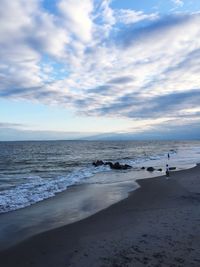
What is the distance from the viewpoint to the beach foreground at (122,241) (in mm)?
8070

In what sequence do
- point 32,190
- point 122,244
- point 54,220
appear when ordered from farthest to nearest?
point 32,190
point 54,220
point 122,244

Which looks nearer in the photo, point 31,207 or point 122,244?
point 122,244

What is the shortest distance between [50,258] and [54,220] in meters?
4.06

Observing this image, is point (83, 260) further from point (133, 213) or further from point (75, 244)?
point (133, 213)

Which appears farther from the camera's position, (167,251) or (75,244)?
(75,244)

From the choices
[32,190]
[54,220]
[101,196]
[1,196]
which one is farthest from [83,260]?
[32,190]

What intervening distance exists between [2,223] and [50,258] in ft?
14.2

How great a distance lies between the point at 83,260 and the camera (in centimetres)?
819

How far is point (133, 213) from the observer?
1334 cm

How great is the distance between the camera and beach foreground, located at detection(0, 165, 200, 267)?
26.5 feet

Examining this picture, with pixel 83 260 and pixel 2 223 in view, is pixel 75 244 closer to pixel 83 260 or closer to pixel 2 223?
pixel 83 260

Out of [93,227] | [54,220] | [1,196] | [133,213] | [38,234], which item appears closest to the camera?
[38,234]

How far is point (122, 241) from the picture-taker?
945 cm

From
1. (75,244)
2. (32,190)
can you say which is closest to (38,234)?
(75,244)
